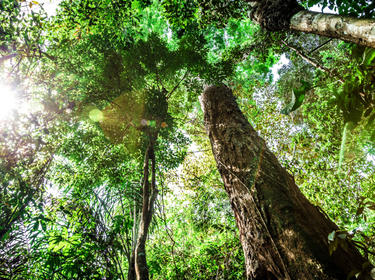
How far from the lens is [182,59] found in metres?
3.55

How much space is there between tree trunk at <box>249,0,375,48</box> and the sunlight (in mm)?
4106

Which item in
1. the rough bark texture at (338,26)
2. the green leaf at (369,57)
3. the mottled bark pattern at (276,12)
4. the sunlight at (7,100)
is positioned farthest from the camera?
the sunlight at (7,100)

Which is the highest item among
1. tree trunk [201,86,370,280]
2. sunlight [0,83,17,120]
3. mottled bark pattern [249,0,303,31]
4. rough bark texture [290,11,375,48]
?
sunlight [0,83,17,120]

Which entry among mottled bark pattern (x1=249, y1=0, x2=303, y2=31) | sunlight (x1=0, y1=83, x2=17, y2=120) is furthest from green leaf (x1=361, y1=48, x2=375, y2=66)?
sunlight (x1=0, y1=83, x2=17, y2=120)

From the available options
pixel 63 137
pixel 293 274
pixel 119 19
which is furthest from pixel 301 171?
pixel 63 137

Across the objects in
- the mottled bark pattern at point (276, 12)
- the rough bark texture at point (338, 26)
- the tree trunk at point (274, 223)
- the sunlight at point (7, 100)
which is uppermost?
the sunlight at point (7, 100)

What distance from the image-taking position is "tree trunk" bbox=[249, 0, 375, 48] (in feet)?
3.27

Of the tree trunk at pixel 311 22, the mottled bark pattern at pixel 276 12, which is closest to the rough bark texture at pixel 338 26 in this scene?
the tree trunk at pixel 311 22

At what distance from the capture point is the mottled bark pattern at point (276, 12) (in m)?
1.85

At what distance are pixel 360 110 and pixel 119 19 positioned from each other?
11.9ft

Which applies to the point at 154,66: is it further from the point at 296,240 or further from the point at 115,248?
the point at 296,240

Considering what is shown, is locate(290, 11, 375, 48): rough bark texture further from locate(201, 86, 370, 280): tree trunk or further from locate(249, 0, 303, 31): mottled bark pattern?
locate(201, 86, 370, 280): tree trunk

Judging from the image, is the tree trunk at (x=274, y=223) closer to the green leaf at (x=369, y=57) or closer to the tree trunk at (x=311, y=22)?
the green leaf at (x=369, y=57)

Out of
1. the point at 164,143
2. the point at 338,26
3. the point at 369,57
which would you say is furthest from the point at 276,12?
the point at 164,143
